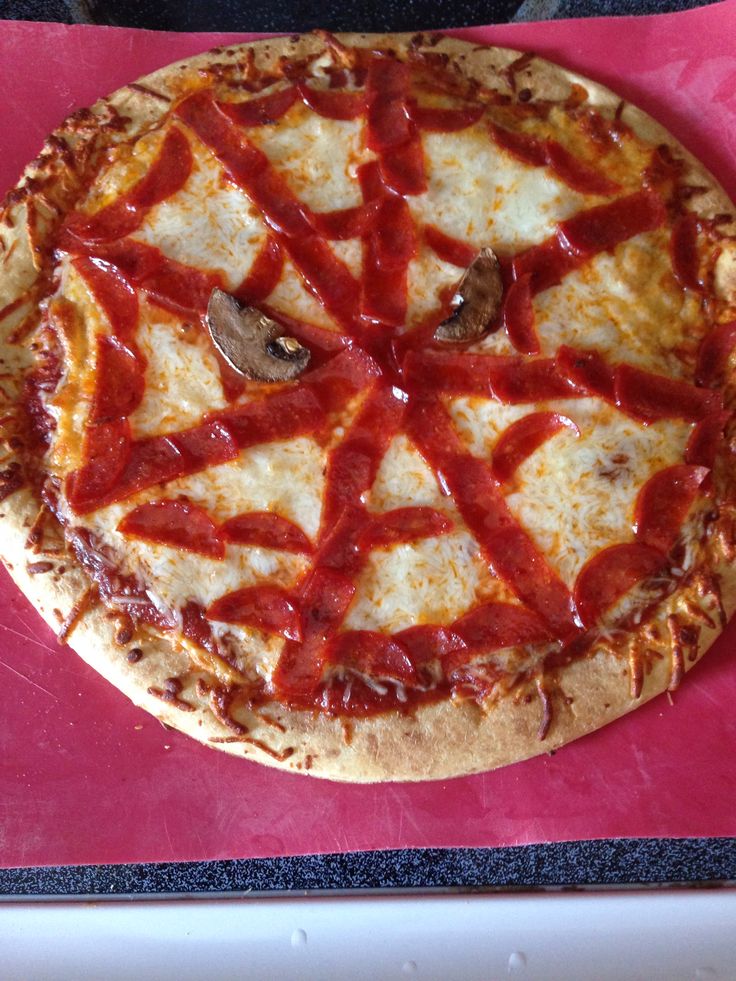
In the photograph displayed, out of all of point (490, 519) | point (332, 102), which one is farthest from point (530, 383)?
point (332, 102)

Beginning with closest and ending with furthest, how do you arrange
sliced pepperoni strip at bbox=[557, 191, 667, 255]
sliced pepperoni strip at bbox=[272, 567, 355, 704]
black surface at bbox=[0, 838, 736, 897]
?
sliced pepperoni strip at bbox=[272, 567, 355, 704] < sliced pepperoni strip at bbox=[557, 191, 667, 255] < black surface at bbox=[0, 838, 736, 897]

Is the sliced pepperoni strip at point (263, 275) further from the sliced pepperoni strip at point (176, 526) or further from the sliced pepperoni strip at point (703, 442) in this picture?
the sliced pepperoni strip at point (703, 442)

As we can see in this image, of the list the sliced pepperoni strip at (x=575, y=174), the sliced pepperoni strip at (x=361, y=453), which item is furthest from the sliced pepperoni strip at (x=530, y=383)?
the sliced pepperoni strip at (x=575, y=174)

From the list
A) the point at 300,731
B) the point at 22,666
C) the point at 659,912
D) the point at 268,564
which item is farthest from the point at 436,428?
the point at 659,912

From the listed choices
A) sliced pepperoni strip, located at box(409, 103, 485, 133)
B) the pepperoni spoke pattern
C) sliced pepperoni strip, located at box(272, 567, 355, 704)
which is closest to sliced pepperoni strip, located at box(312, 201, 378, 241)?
the pepperoni spoke pattern


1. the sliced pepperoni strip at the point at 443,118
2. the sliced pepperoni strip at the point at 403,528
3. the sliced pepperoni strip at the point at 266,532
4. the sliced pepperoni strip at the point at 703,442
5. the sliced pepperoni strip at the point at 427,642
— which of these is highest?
the sliced pepperoni strip at the point at 443,118

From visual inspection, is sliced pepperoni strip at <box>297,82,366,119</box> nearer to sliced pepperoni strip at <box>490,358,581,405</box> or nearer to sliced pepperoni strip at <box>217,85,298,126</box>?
sliced pepperoni strip at <box>217,85,298,126</box>

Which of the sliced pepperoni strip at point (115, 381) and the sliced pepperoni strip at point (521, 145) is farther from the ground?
Answer: the sliced pepperoni strip at point (521, 145)

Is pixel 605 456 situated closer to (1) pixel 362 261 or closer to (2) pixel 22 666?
(1) pixel 362 261
